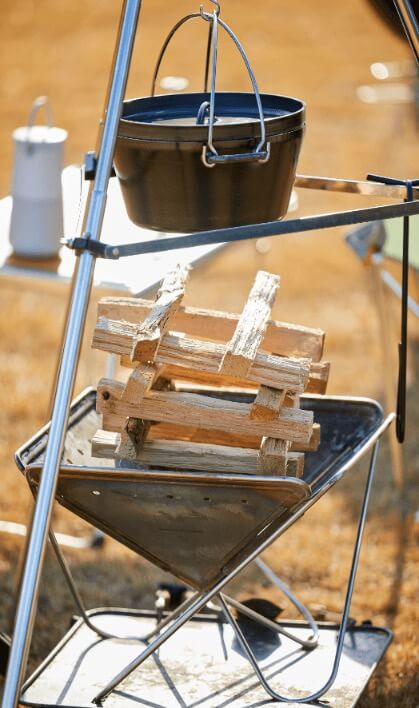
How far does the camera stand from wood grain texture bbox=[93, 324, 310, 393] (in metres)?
1.66

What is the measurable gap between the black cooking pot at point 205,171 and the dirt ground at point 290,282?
680 mm

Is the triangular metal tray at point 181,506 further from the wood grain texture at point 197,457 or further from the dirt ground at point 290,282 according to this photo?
the dirt ground at point 290,282

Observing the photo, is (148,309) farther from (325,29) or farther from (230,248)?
(325,29)

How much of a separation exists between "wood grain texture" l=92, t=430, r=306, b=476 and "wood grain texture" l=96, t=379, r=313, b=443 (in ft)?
0.14

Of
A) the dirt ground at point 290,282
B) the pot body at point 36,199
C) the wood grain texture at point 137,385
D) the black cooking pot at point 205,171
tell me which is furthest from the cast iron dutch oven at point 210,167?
the pot body at point 36,199

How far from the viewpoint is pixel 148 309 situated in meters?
1.92

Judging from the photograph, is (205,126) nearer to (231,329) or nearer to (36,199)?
(231,329)

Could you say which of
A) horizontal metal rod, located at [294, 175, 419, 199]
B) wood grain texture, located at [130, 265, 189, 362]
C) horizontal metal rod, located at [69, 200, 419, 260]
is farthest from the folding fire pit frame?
horizontal metal rod, located at [294, 175, 419, 199]

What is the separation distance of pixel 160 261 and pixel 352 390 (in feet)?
5.54

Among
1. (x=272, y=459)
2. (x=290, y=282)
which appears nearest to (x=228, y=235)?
(x=272, y=459)

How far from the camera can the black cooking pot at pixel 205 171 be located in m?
1.51

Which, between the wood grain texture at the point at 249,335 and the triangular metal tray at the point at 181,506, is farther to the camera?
the wood grain texture at the point at 249,335

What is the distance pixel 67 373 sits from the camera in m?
1.39

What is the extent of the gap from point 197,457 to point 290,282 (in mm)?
3593
